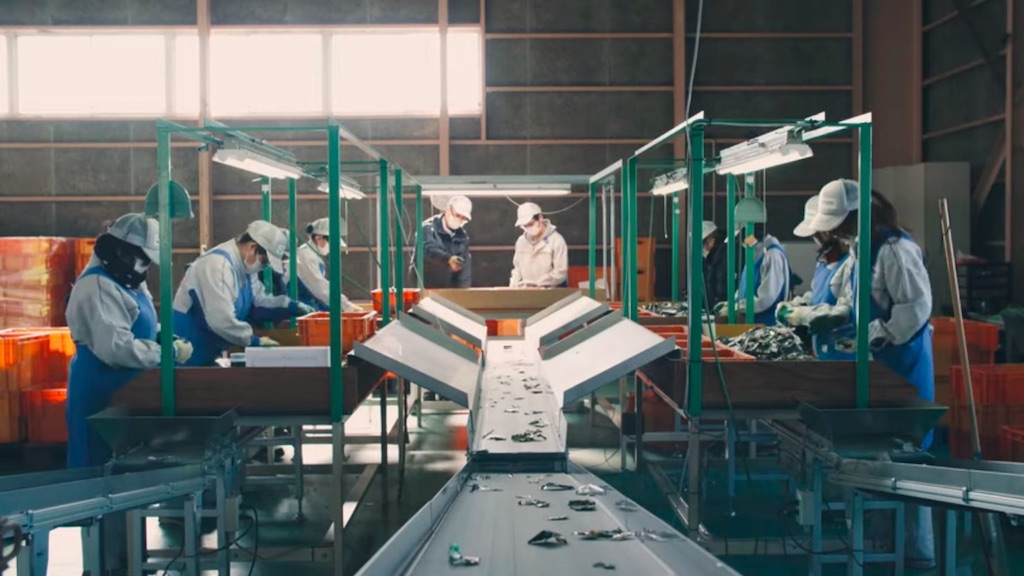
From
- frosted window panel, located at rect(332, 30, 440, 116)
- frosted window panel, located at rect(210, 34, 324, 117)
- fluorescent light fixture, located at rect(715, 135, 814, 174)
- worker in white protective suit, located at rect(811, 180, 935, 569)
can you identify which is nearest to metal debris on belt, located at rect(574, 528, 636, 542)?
fluorescent light fixture, located at rect(715, 135, 814, 174)

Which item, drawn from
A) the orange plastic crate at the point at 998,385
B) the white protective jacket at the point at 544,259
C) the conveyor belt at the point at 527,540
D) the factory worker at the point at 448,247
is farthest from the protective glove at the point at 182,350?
the white protective jacket at the point at 544,259

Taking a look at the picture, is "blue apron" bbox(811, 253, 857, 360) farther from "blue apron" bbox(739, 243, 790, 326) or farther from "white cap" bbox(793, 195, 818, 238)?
"blue apron" bbox(739, 243, 790, 326)

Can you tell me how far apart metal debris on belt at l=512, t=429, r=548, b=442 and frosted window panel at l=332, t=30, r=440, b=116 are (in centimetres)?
828

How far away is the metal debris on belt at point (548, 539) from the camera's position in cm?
183

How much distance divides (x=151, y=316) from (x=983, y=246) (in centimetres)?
800

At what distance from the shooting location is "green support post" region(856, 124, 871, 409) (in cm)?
332

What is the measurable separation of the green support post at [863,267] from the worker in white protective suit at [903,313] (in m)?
0.14

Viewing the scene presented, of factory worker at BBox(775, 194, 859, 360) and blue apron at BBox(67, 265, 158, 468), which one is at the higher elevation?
factory worker at BBox(775, 194, 859, 360)

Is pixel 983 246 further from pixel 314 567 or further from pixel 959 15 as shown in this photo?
pixel 314 567

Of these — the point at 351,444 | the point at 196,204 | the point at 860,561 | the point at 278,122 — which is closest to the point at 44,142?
the point at 196,204

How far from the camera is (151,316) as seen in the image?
3928 millimetres

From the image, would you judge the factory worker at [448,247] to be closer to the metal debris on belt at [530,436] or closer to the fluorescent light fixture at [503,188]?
the fluorescent light fixture at [503,188]

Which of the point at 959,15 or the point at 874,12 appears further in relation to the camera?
the point at 874,12

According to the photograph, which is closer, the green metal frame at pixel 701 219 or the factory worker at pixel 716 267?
the green metal frame at pixel 701 219
